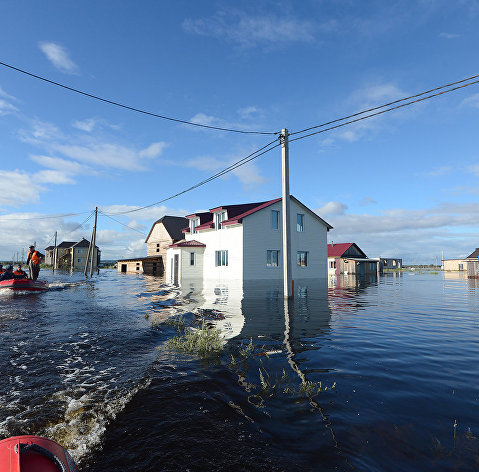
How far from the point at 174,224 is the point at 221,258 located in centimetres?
2009

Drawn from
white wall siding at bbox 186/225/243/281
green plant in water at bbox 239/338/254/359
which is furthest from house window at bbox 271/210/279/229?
green plant in water at bbox 239/338/254/359

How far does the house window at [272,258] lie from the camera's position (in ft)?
94.0

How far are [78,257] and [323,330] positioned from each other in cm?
8348

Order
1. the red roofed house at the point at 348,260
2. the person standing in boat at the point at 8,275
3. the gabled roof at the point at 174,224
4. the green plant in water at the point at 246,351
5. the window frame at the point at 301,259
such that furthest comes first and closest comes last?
the red roofed house at the point at 348,260 < the gabled roof at the point at 174,224 < the window frame at the point at 301,259 < the person standing in boat at the point at 8,275 < the green plant in water at the point at 246,351

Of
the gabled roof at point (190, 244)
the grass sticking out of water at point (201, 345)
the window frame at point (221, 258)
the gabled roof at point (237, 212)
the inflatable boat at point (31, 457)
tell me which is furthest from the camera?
the gabled roof at point (190, 244)

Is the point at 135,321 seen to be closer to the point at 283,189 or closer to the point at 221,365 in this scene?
the point at 221,365

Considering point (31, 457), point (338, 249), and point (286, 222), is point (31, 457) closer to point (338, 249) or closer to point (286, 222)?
point (286, 222)

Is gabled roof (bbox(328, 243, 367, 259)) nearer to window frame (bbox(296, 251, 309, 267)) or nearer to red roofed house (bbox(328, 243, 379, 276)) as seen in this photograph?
red roofed house (bbox(328, 243, 379, 276))

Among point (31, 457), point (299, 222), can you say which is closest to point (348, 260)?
point (299, 222)

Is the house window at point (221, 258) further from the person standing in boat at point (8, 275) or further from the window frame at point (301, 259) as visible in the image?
the person standing in boat at point (8, 275)

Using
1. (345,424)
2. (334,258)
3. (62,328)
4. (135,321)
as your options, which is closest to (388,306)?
(135,321)

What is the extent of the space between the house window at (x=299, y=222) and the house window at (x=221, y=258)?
767 centimetres

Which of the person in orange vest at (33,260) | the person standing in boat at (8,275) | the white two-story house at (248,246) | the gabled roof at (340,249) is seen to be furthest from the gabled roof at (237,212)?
the gabled roof at (340,249)

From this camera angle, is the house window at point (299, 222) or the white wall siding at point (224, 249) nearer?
the white wall siding at point (224, 249)
